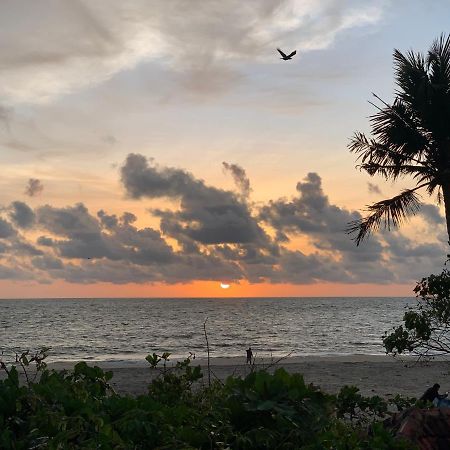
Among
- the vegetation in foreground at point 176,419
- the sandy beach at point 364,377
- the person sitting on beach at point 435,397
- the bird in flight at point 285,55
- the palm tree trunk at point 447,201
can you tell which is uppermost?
the bird in flight at point 285,55

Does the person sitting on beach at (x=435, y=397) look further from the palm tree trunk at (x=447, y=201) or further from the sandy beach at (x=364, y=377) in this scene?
the sandy beach at (x=364, y=377)

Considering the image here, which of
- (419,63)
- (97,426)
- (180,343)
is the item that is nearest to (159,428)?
(97,426)

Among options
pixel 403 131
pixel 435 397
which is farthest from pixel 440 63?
pixel 435 397

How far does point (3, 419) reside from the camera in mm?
2299

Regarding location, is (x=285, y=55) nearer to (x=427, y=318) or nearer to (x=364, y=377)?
(x=427, y=318)

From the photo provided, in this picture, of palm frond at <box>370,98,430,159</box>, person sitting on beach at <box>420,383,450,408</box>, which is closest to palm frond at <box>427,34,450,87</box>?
palm frond at <box>370,98,430,159</box>

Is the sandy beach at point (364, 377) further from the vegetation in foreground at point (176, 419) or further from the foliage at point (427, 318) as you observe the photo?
the vegetation in foreground at point (176, 419)

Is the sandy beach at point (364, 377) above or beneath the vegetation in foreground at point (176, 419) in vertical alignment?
beneath

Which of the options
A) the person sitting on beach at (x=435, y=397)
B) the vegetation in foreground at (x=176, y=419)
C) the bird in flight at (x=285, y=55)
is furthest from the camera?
the bird in flight at (x=285, y=55)

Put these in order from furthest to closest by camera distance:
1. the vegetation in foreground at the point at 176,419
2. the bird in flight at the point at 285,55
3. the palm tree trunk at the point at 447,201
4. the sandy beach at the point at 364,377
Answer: the sandy beach at the point at 364,377, the palm tree trunk at the point at 447,201, the bird in flight at the point at 285,55, the vegetation in foreground at the point at 176,419

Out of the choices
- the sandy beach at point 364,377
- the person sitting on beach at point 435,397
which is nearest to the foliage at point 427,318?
the sandy beach at point 364,377

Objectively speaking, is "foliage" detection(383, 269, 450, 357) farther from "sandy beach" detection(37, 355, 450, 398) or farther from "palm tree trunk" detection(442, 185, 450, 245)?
"sandy beach" detection(37, 355, 450, 398)

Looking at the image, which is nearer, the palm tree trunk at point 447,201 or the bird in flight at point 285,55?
the bird in flight at point 285,55

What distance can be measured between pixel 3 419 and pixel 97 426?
1.39 feet
